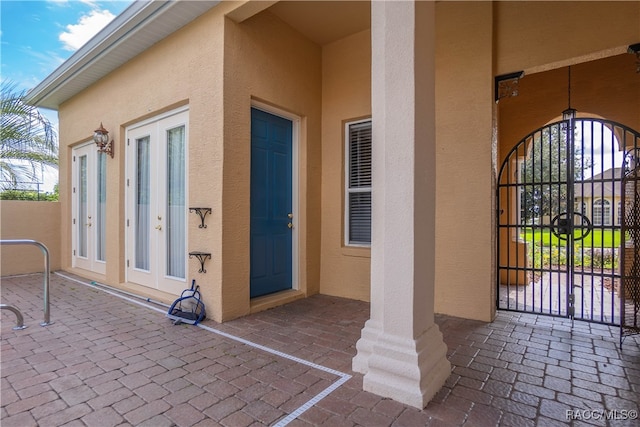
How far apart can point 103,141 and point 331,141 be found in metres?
3.60

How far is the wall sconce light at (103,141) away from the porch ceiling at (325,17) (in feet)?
10.7

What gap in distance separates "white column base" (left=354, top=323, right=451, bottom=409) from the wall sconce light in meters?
5.12

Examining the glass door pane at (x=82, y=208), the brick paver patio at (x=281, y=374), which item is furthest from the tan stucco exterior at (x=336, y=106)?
the glass door pane at (x=82, y=208)

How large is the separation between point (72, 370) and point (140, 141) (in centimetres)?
344

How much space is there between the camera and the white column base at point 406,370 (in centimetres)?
199

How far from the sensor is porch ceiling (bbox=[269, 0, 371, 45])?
3.92 metres

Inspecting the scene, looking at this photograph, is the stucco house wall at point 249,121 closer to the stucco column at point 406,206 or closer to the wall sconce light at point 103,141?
the stucco column at point 406,206

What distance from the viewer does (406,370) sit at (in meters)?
2.03

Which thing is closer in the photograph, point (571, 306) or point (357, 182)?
point (571, 306)

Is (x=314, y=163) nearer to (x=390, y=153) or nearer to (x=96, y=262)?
(x=390, y=153)

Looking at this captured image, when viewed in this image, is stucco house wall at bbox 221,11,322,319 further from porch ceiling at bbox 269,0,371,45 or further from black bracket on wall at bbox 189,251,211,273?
black bracket on wall at bbox 189,251,211,273

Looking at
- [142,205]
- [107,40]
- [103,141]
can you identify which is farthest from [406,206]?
[103,141]

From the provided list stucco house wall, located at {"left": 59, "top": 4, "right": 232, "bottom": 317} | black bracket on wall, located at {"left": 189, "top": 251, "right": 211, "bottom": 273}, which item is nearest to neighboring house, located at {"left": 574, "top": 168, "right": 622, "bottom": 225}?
stucco house wall, located at {"left": 59, "top": 4, "right": 232, "bottom": 317}

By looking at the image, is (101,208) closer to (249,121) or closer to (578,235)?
(249,121)
